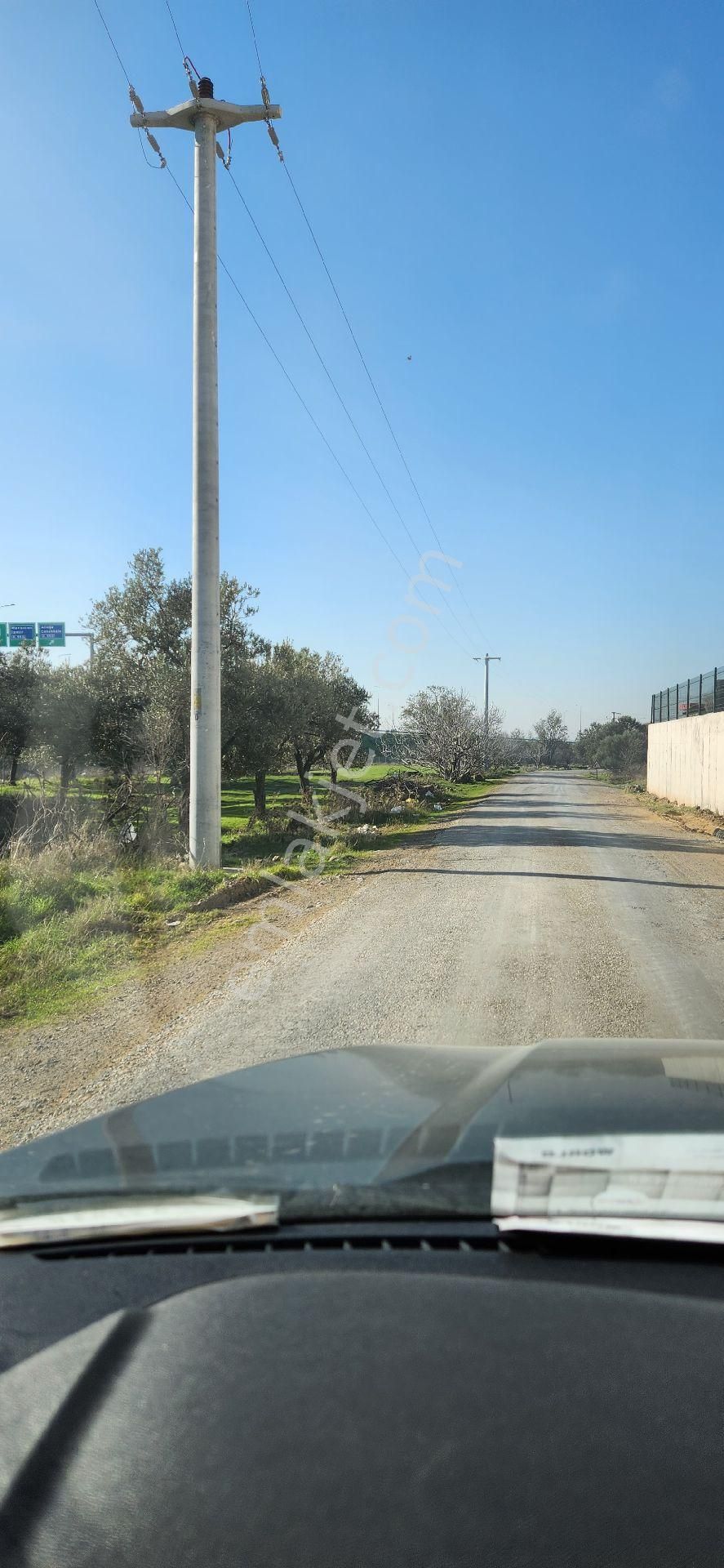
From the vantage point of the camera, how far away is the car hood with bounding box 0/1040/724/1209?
203cm

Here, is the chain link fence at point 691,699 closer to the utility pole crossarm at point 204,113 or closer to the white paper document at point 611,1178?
the utility pole crossarm at point 204,113

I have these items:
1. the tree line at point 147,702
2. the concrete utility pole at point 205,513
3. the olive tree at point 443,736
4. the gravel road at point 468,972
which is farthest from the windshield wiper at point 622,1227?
the olive tree at point 443,736

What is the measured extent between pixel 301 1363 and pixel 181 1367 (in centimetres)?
19

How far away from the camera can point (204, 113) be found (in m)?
12.4

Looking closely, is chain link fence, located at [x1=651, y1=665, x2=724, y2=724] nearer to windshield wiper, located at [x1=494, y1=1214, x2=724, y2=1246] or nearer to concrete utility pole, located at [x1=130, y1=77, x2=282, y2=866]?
concrete utility pole, located at [x1=130, y1=77, x2=282, y2=866]

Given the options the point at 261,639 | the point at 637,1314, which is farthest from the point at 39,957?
the point at 261,639

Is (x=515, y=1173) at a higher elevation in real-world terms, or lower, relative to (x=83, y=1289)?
higher

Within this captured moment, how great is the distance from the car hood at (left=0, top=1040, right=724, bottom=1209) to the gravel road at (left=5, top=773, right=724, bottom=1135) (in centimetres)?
185

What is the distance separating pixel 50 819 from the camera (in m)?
14.1

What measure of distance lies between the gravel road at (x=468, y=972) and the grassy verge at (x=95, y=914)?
3.08ft

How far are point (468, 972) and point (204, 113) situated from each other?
1233 cm

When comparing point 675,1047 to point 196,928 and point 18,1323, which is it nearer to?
point 18,1323

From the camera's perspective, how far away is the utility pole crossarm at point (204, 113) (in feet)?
40.5

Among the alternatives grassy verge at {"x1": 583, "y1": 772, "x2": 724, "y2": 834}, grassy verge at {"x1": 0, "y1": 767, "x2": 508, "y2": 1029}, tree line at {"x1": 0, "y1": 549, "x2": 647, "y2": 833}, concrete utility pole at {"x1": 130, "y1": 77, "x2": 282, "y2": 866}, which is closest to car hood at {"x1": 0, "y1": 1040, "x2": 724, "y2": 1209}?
grassy verge at {"x1": 0, "y1": 767, "x2": 508, "y2": 1029}
